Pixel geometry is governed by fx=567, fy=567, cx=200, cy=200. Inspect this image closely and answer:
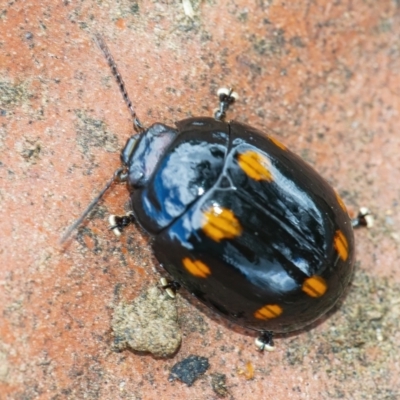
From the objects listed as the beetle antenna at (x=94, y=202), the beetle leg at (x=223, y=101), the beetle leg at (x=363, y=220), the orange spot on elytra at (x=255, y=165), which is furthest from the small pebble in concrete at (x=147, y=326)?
the beetle leg at (x=363, y=220)

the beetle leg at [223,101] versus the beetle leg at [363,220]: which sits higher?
the beetle leg at [223,101]

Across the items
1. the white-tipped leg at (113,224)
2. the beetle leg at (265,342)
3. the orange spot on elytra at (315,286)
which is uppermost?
the orange spot on elytra at (315,286)

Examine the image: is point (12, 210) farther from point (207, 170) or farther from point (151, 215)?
point (207, 170)

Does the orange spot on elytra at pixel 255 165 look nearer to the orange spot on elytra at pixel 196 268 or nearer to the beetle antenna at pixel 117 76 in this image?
the orange spot on elytra at pixel 196 268

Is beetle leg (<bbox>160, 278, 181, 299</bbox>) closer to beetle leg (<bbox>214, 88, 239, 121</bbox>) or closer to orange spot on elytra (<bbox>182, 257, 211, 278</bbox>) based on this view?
orange spot on elytra (<bbox>182, 257, 211, 278</bbox>)

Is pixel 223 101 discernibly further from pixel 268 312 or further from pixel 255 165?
pixel 268 312

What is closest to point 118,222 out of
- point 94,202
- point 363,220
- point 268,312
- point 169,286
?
point 94,202

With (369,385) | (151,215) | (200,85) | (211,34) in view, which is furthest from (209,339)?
(211,34)
